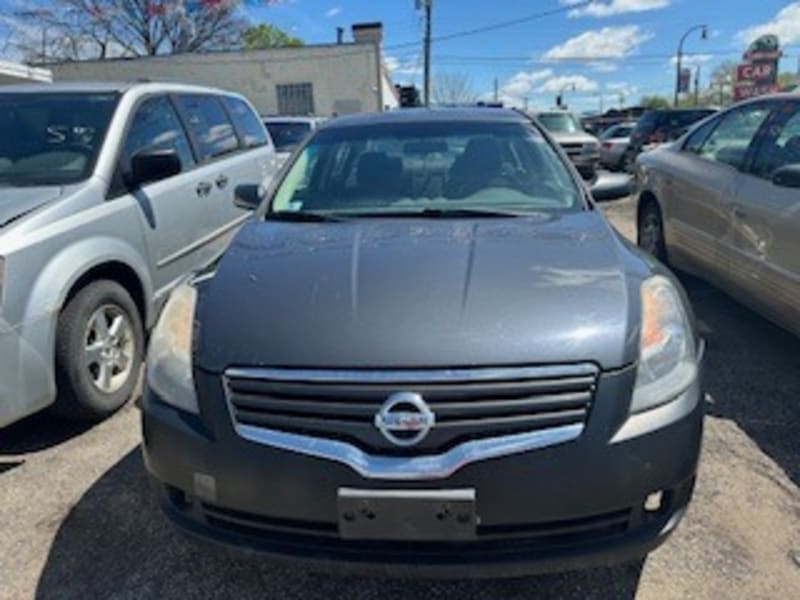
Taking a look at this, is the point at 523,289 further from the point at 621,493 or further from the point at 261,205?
the point at 261,205

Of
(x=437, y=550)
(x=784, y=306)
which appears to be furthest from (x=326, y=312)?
(x=784, y=306)

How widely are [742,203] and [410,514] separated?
3.26 metres

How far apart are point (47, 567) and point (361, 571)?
1.30 metres

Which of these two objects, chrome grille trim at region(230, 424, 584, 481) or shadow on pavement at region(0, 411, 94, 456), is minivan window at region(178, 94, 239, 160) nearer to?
shadow on pavement at region(0, 411, 94, 456)

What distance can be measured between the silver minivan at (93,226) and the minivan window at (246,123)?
2.13ft

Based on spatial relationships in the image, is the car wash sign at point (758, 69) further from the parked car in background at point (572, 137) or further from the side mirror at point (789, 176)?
the side mirror at point (789, 176)

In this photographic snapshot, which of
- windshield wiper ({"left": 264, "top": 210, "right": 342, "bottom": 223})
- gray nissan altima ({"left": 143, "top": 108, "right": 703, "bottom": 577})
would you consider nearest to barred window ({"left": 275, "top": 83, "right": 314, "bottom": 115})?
windshield wiper ({"left": 264, "top": 210, "right": 342, "bottom": 223})

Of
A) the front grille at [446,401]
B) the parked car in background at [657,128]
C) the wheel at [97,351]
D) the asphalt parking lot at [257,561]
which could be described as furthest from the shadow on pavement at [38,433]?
the parked car in background at [657,128]

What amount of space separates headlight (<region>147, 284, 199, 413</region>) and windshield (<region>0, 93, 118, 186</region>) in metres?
1.72

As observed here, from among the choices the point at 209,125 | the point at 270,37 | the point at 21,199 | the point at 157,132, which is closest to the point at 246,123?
the point at 209,125

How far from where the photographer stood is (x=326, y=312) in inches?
81.0

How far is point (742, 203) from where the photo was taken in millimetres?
4121

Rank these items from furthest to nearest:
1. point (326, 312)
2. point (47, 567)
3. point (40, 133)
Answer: point (40, 133)
point (47, 567)
point (326, 312)

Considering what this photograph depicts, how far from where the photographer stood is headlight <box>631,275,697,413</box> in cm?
196
